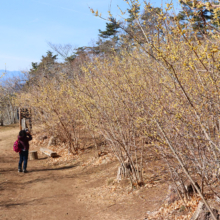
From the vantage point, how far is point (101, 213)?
229 inches

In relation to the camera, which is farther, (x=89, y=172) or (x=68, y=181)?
(x=89, y=172)

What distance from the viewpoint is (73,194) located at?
740cm

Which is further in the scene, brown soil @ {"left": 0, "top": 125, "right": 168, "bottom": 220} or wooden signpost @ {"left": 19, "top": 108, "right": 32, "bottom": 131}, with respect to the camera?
wooden signpost @ {"left": 19, "top": 108, "right": 32, "bottom": 131}

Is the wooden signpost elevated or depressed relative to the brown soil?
elevated

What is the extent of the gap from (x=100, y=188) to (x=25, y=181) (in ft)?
9.58

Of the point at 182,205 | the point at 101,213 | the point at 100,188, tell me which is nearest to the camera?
the point at 182,205

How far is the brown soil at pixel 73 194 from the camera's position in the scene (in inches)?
229

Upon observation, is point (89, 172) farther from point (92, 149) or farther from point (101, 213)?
point (101, 213)

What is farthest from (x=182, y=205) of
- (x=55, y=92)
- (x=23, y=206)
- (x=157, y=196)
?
(x=55, y=92)

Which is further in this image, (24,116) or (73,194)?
(24,116)

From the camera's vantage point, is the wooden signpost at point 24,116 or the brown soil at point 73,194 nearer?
the brown soil at point 73,194

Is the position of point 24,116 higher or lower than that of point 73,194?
higher

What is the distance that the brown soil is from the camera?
19.0 feet

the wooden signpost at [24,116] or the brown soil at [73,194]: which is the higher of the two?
the wooden signpost at [24,116]
